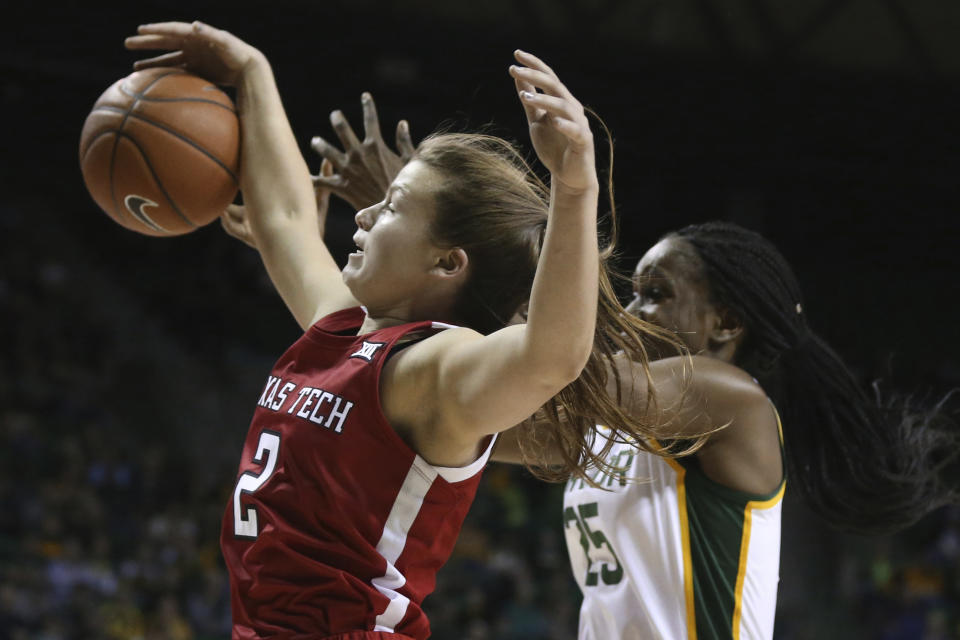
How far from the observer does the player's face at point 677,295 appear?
2516mm

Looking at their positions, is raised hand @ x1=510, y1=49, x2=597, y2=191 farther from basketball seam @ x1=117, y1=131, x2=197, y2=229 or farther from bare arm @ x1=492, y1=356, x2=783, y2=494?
basketball seam @ x1=117, y1=131, x2=197, y2=229

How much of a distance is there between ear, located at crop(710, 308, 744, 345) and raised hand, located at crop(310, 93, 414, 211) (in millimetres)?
860

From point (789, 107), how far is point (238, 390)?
6.41 m

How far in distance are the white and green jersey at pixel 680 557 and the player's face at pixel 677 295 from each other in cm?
31

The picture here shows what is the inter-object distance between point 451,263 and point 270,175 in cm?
77

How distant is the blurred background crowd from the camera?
8797 mm

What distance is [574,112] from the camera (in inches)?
56.6

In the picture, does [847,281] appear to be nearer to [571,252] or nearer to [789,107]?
[789,107]

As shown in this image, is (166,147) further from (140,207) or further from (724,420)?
(724,420)

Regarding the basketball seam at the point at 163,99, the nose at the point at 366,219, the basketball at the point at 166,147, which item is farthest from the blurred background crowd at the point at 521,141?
the nose at the point at 366,219

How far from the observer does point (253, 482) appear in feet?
5.97

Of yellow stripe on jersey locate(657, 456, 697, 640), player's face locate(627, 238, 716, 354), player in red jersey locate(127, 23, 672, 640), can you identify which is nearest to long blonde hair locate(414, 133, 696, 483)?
player in red jersey locate(127, 23, 672, 640)

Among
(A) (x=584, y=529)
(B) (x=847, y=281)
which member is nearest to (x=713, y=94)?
(B) (x=847, y=281)

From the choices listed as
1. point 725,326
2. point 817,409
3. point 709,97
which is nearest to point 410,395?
point 725,326
